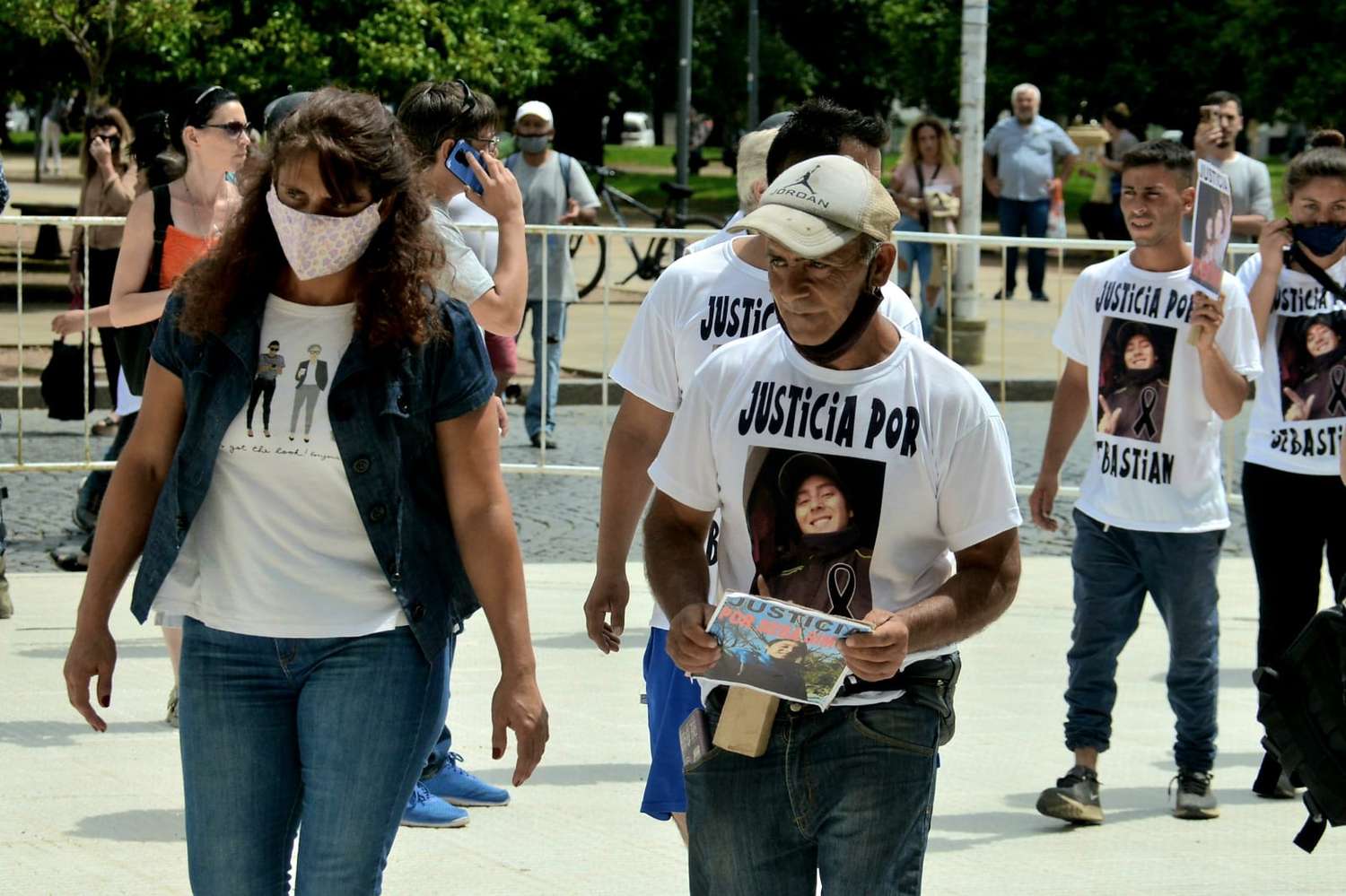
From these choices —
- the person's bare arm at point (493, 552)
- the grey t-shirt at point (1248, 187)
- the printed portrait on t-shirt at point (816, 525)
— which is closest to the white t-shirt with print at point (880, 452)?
the printed portrait on t-shirt at point (816, 525)

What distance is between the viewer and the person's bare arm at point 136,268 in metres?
6.29

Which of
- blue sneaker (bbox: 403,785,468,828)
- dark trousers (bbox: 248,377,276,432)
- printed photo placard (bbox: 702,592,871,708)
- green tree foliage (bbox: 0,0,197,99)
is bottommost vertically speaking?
blue sneaker (bbox: 403,785,468,828)

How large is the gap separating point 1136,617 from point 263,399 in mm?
Answer: 3271

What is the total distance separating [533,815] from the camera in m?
5.75

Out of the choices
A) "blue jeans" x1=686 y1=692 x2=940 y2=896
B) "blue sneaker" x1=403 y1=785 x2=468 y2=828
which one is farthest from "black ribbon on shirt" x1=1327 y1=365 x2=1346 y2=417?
"blue jeans" x1=686 y1=692 x2=940 y2=896

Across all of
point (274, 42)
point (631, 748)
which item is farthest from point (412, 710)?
point (274, 42)

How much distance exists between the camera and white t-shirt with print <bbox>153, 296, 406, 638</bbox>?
346cm

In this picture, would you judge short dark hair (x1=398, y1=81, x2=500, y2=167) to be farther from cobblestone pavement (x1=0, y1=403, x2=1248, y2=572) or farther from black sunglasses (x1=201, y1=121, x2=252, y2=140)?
cobblestone pavement (x1=0, y1=403, x2=1248, y2=572)

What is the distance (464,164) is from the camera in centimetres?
524

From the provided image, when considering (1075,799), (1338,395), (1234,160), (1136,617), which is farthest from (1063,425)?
(1234,160)

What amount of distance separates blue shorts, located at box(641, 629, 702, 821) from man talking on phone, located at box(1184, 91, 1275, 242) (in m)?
7.63

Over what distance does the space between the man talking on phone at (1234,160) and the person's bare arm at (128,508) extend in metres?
8.68

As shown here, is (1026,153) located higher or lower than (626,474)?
higher

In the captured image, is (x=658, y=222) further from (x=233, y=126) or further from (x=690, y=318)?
(x=690, y=318)
